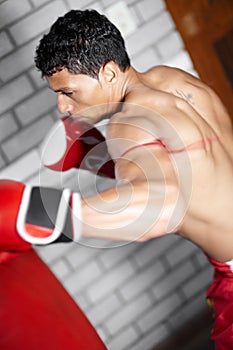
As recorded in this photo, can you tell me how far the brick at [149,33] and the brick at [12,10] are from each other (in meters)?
0.52

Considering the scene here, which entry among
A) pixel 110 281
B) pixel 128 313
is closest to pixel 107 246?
pixel 110 281

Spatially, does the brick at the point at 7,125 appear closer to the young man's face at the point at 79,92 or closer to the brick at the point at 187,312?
the young man's face at the point at 79,92

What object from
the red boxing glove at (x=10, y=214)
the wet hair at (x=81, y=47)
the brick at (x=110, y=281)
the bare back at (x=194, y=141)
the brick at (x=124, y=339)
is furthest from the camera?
the brick at (x=124, y=339)

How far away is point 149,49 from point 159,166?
4.62 ft

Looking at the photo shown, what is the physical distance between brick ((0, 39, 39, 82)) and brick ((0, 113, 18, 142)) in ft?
0.55

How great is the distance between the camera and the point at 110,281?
9.74 ft

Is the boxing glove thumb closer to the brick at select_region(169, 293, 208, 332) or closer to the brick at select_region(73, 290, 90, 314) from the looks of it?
the brick at select_region(73, 290, 90, 314)

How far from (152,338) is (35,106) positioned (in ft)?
4.64

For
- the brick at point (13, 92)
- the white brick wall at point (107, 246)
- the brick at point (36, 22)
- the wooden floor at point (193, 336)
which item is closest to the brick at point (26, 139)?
the white brick wall at point (107, 246)

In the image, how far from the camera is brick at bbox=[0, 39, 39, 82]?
2.61 metres

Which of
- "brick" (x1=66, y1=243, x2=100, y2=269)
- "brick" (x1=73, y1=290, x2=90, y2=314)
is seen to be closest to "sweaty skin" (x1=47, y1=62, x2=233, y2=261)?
"brick" (x1=66, y1=243, x2=100, y2=269)

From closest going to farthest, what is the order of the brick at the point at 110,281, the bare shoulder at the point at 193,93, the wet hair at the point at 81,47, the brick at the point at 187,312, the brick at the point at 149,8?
the wet hair at the point at 81,47 → the bare shoulder at the point at 193,93 → the brick at the point at 149,8 → the brick at the point at 110,281 → the brick at the point at 187,312

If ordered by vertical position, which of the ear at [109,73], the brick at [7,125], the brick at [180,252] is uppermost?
the ear at [109,73]

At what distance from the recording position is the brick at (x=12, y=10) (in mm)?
2594
